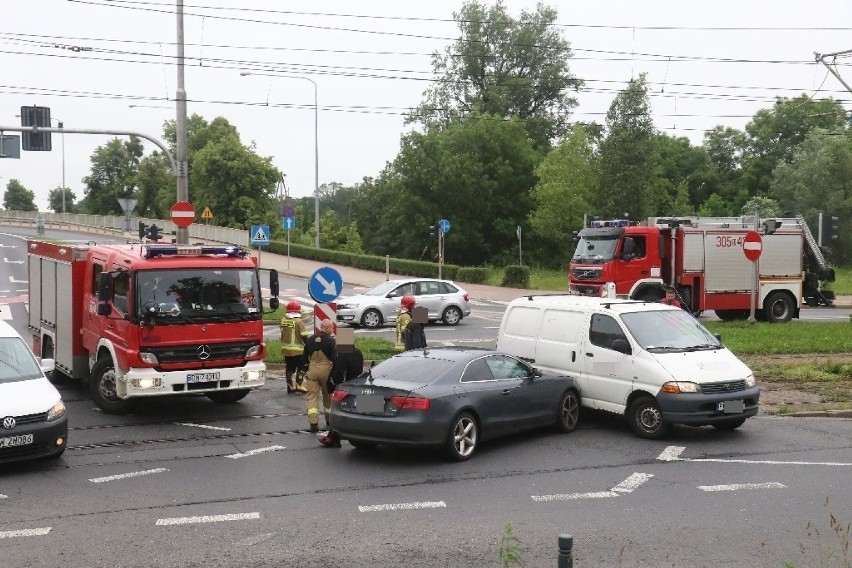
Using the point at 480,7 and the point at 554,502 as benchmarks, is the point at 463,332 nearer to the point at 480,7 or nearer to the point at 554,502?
the point at 554,502

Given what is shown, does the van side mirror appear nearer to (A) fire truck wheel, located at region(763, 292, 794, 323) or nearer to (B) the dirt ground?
(B) the dirt ground

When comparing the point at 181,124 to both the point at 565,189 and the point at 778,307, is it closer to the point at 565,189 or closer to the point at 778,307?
the point at 778,307

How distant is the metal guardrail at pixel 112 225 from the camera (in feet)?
218

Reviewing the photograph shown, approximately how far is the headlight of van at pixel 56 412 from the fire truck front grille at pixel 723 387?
297 inches

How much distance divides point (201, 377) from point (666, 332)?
632 centimetres

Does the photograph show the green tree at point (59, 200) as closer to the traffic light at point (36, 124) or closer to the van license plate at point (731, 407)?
the traffic light at point (36, 124)

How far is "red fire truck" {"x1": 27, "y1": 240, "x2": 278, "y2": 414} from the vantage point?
1338cm

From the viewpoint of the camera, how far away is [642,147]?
51.5 metres

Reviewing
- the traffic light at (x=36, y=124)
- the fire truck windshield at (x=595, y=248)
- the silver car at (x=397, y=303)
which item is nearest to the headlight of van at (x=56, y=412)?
the silver car at (x=397, y=303)

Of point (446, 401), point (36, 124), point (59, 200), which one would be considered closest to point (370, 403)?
point (446, 401)

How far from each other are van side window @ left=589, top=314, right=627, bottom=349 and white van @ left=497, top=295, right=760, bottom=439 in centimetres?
1

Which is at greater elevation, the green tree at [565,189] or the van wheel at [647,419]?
the green tree at [565,189]

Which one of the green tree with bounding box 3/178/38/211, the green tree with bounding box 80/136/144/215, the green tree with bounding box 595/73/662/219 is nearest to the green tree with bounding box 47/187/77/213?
the green tree with bounding box 3/178/38/211

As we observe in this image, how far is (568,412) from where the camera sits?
1294cm
